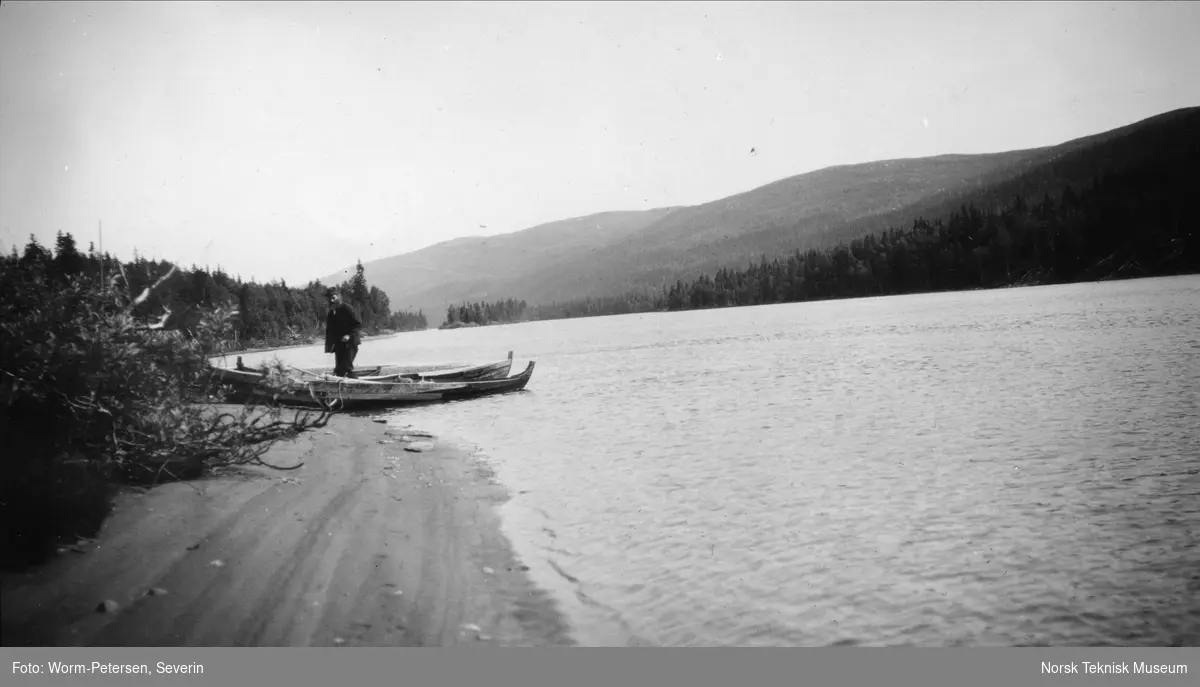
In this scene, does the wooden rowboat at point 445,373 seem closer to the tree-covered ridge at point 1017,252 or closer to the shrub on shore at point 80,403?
the shrub on shore at point 80,403

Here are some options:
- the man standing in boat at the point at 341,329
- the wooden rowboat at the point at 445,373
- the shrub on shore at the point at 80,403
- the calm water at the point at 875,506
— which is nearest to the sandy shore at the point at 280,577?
the shrub on shore at the point at 80,403

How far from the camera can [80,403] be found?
6668 millimetres

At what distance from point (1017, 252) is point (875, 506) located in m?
129

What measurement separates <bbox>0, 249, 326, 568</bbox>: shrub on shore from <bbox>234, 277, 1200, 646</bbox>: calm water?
462cm

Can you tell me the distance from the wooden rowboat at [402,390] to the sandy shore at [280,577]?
28.2 feet

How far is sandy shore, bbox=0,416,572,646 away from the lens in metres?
4.97

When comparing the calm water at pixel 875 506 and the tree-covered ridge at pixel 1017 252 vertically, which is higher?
the tree-covered ridge at pixel 1017 252

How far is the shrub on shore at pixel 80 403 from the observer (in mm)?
5762

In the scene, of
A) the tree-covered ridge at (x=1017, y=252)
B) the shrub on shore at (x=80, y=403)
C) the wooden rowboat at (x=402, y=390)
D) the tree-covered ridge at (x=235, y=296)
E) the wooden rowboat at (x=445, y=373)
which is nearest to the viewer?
the shrub on shore at (x=80, y=403)

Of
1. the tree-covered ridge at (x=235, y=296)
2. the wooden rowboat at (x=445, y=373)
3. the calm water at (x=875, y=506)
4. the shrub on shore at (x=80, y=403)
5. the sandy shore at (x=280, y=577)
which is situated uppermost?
the tree-covered ridge at (x=235, y=296)

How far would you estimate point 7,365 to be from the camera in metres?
6.32

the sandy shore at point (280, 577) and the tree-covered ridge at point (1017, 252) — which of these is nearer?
the sandy shore at point (280, 577)

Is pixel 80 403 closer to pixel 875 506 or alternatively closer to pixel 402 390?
pixel 875 506

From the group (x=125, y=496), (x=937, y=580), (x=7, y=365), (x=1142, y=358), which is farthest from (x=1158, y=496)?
(x=1142, y=358)
